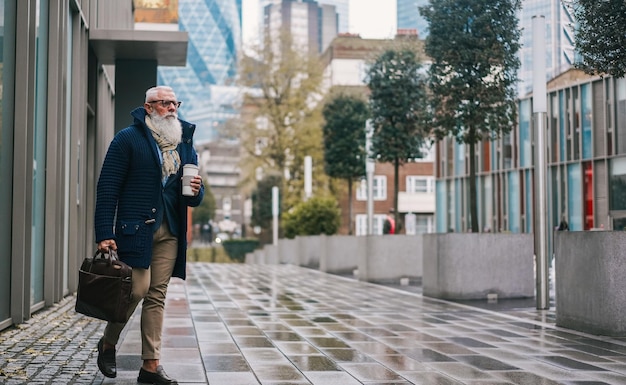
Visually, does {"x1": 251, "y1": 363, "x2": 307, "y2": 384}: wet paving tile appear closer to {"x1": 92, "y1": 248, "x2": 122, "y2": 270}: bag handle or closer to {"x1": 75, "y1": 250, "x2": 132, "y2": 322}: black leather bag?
{"x1": 75, "y1": 250, "x2": 132, "y2": 322}: black leather bag

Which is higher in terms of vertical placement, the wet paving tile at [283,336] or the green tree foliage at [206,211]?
the green tree foliage at [206,211]

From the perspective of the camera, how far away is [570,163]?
44031mm

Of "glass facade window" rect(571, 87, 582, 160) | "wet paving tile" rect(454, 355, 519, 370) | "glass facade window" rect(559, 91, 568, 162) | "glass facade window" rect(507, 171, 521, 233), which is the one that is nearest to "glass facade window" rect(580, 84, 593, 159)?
"glass facade window" rect(571, 87, 582, 160)

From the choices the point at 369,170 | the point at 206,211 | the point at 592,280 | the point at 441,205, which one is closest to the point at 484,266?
the point at 592,280

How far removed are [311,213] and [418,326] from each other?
2489cm

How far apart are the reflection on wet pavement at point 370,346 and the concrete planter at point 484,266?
2.81ft

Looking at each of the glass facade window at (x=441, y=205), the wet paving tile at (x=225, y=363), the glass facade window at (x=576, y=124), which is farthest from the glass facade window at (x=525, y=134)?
the wet paving tile at (x=225, y=363)

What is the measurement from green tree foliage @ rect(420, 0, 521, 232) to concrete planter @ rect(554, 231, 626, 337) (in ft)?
19.6

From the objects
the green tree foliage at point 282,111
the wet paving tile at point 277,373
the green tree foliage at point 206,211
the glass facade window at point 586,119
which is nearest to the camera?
the wet paving tile at point 277,373

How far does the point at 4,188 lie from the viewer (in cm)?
1006

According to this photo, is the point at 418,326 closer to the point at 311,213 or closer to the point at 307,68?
the point at 311,213

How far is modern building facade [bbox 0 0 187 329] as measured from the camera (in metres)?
10.4

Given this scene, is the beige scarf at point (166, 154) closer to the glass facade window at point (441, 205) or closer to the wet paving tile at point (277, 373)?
the wet paving tile at point (277, 373)

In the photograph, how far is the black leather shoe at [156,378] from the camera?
6594 mm
